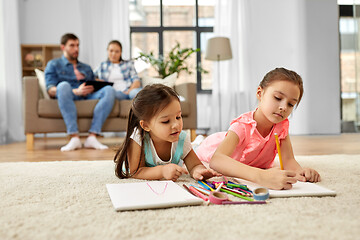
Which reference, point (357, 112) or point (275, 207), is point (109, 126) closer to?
point (275, 207)

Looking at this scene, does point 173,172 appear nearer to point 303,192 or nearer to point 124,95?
point 303,192

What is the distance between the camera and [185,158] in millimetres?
1242

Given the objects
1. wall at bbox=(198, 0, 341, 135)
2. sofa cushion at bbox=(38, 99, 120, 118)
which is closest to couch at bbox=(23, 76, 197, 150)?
sofa cushion at bbox=(38, 99, 120, 118)

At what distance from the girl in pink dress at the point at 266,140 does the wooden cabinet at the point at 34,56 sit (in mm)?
3607

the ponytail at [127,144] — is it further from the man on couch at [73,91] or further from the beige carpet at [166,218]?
the man on couch at [73,91]

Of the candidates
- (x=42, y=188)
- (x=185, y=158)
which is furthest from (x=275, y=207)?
(x=42, y=188)

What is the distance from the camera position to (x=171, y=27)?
4.65 metres

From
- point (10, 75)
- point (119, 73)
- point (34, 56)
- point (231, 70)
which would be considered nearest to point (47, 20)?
point (34, 56)

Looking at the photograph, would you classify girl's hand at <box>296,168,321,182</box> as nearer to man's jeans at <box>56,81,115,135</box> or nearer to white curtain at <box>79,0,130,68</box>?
man's jeans at <box>56,81,115,135</box>

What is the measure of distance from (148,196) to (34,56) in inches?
156

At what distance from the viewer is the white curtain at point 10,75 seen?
3830 mm

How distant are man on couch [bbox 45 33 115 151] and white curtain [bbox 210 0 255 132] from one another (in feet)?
6.33

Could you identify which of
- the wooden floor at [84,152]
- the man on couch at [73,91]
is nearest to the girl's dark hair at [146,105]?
the wooden floor at [84,152]

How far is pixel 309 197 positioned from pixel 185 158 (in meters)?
0.49
